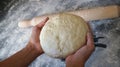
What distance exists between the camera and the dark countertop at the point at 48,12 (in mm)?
1230

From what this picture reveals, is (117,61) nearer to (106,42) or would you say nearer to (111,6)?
(106,42)

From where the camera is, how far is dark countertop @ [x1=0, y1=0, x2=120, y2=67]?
123cm

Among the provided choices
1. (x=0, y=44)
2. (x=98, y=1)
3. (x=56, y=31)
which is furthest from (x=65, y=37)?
(x=0, y=44)

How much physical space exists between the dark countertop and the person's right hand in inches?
10.8

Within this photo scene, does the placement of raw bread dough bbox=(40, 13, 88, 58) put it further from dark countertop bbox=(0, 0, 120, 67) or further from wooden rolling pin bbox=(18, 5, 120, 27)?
wooden rolling pin bbox=(18, 5, 120, 27)

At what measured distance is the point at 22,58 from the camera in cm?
110

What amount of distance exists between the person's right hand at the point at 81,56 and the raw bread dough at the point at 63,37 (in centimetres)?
5

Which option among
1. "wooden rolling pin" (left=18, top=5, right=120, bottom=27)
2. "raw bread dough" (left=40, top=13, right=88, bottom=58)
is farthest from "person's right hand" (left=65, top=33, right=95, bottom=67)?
"wooden rolling pin" (left=18, top=5, right=120, bottom=27)

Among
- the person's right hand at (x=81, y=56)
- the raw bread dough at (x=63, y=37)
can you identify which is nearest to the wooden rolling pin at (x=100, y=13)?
the raw bread dough at (x=63, y=37)

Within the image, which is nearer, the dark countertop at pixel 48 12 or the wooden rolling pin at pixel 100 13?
the dark countertop at pixel 48 12

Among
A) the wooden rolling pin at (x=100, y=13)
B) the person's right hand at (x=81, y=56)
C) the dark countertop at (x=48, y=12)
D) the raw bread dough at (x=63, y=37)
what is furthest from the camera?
the wooden rolling pin at (x=100, y=13)

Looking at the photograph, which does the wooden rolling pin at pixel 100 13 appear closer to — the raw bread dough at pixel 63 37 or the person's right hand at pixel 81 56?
the raw bread dough at pixel 63 37

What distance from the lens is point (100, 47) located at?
1283 millimetres

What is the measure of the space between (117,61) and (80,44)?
30cm
